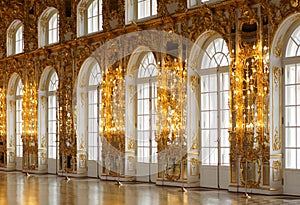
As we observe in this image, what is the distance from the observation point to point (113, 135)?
1883cm

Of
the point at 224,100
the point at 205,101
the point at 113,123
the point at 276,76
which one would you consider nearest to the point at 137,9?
the point at 113,123

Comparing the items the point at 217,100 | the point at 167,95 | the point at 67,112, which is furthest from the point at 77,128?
the point at 217,100

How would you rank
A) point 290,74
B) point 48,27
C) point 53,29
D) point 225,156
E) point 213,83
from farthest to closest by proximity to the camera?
1. point 48,27
2. point 53,29
3. point 213,83
4. point 225,156
5. point 290,74

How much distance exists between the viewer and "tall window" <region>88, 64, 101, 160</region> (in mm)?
20156

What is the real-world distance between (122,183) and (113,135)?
1.81m

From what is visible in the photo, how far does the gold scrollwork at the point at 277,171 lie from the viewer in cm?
1355

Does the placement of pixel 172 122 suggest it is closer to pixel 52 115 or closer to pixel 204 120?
pixel 204 120

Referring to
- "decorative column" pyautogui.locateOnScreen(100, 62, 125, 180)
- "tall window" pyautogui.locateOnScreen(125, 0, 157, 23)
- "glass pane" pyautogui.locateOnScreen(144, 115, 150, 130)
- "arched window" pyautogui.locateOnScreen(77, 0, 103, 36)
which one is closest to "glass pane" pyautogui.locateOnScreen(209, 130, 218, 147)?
"glass pane" pyautogui.locateOnScreen(144, 115, 150, 130)

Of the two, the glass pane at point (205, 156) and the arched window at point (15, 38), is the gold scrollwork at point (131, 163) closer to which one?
the glass pane at point (205, 156)

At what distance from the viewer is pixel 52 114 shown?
2256cm

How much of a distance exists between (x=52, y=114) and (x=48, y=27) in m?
3.19

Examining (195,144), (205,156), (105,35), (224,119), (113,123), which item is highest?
(105,35)

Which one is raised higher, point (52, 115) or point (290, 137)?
point (52, 115)

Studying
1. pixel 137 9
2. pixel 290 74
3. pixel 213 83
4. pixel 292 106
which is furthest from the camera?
pixel 137 9
